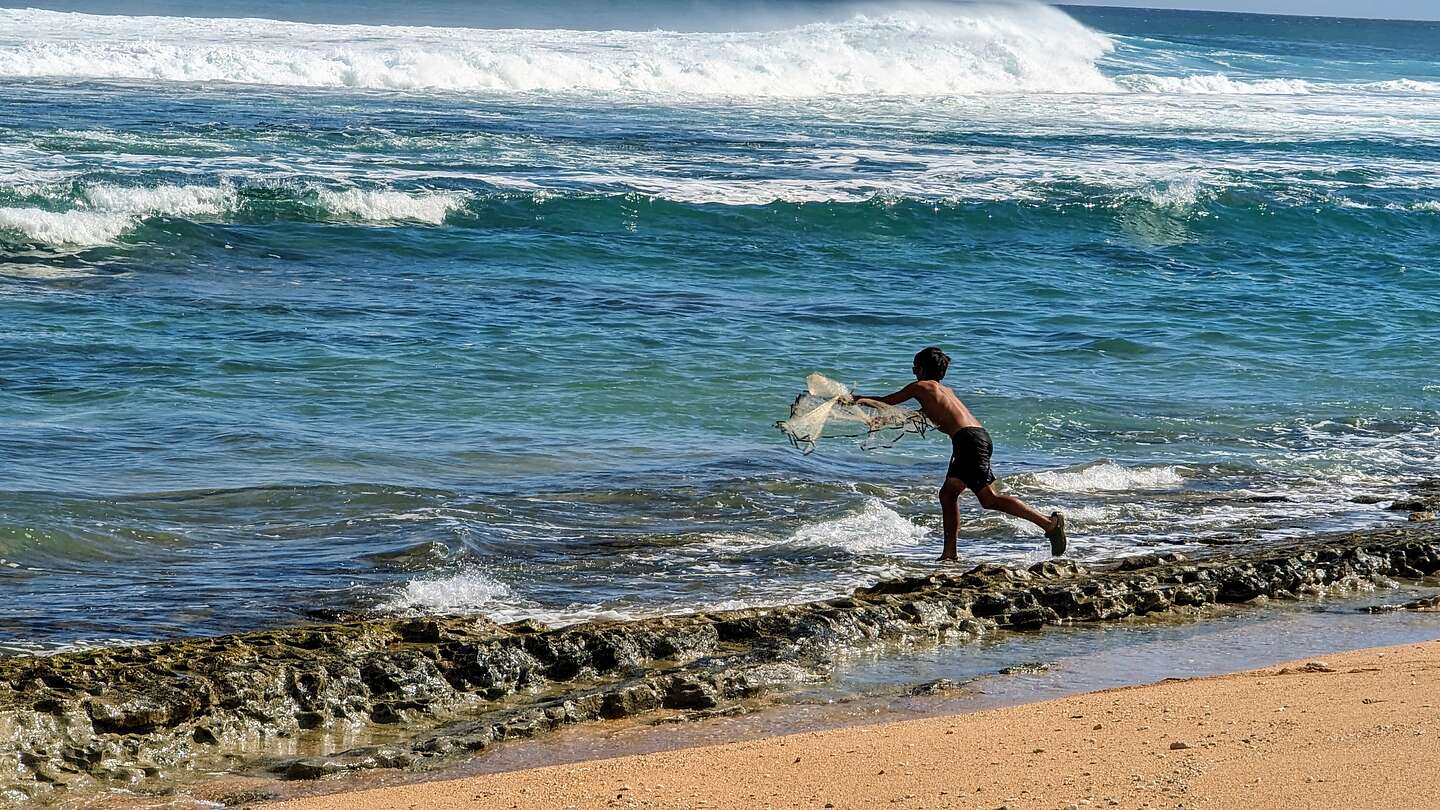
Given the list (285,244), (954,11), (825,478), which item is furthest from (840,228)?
(954,11)

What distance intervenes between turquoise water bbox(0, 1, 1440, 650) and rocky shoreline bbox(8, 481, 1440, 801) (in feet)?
2.51

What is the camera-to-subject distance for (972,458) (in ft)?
26.8

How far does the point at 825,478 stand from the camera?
388 inches

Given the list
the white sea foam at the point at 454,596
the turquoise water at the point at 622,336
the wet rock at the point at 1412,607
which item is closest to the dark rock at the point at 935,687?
the turquoise water at the point at 622,336

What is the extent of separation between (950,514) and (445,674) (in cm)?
322

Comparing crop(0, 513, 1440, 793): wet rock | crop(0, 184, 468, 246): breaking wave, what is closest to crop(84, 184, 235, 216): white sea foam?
crop(0, 184, 468, 246): breaking wave

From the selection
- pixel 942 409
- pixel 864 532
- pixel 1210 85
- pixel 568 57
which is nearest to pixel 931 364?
pixel 942 409

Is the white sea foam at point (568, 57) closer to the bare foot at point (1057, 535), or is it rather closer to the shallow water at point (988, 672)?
the bare foot at point (1057, 535)

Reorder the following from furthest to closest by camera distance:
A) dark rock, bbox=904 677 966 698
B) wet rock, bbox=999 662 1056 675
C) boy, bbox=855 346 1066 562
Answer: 1. boy, bbox=855 346 1066 562
2. wet rock, bbox=999 662 1056 675
3. dark rock, bbox=904 677 966 698

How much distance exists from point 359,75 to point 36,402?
27850mm

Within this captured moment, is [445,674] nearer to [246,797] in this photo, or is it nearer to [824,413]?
[246,797]

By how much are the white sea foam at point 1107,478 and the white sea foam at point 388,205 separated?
1140cm

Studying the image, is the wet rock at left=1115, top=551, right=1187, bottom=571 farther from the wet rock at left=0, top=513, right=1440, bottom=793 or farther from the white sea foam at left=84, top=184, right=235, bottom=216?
the white sea foam at left=84, top=184, right=235, bottom=216

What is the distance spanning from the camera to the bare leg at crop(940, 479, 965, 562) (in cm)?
811
